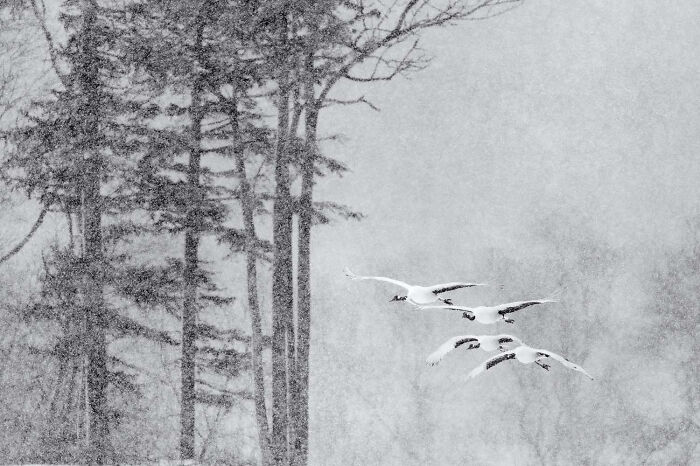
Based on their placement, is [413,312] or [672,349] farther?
[413,312]

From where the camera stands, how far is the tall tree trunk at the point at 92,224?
14.1 metres

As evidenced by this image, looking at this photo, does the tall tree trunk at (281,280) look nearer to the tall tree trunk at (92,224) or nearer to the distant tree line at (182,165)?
the distant tree line at (182,165)

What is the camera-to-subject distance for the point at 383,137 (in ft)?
257

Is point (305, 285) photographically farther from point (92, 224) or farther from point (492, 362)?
point (492, 362)

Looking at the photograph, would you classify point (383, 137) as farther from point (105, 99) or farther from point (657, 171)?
point (105, 99)

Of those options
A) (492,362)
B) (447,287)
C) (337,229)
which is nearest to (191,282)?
(447,287)

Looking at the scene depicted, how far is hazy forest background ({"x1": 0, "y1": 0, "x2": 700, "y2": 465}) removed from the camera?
13.4m

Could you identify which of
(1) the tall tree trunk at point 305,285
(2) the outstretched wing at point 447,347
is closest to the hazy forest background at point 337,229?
(1) the tall tree trunk at point 305,285

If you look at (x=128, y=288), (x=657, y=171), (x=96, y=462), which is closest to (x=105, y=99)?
(x=128, y=288)

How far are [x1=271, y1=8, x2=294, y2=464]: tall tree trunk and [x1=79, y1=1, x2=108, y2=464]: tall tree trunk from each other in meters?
3.19

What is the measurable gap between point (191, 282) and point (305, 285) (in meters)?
3.79

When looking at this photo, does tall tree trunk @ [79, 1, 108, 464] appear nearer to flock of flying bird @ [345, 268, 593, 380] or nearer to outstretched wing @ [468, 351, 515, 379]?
flock of flying bird @ [345, 268, 593, 380]

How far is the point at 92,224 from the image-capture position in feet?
49.0

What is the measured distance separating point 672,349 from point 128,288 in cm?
2520
